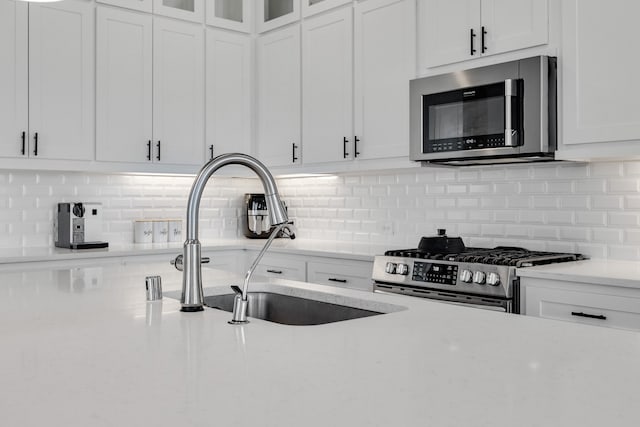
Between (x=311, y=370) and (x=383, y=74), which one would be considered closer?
(x=311, y=370)

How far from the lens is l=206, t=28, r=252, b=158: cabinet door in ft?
15.2

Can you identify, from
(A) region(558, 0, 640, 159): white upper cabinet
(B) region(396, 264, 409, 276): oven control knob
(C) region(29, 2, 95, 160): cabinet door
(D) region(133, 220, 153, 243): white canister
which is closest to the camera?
(A) region(558, 0, 640, 159): white upper cabinet

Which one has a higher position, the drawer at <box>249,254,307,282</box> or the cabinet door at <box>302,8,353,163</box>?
the cabinet door at <box>302,8,353,163</box>

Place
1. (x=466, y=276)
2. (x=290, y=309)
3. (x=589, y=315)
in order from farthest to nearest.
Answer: (x=466, y=276)
(x=589, y=315)
(x=290, y=309)

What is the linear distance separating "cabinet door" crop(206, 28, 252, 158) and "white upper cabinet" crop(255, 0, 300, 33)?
160mm

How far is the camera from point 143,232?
457cm

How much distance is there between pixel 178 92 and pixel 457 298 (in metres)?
2.47

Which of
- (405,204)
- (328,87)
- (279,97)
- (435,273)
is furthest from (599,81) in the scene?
(279,97)

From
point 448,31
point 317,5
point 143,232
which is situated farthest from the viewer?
point 143,232

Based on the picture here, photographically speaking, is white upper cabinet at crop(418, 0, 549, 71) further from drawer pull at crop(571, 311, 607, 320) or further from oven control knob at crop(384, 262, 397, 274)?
drawer pull at crop(571, 311, 607, 320)

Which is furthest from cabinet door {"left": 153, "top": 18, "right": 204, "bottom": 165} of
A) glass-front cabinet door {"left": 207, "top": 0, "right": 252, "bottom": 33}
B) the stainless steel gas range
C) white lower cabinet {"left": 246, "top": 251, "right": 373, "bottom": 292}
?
the stainless steel gas range

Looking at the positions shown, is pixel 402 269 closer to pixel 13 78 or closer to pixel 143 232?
pixel 143 232

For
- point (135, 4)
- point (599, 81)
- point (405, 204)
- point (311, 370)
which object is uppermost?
point (135, 4)

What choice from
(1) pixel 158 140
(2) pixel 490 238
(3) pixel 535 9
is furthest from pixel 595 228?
(1) pixel 158 140
